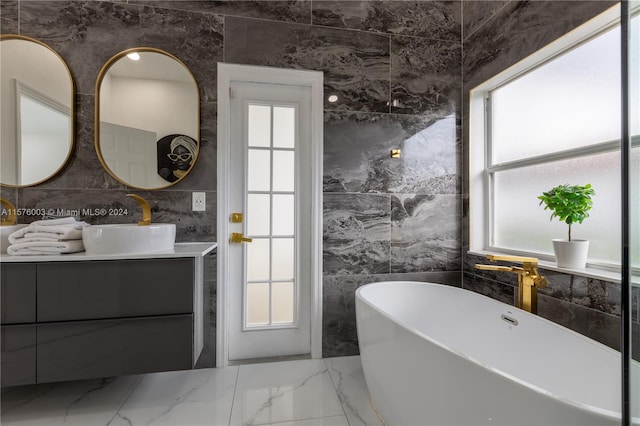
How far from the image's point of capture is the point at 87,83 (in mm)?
1794

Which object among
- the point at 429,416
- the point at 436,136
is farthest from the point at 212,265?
the point at 436,136

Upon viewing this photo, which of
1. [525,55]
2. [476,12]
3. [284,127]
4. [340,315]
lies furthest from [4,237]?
[476,12]

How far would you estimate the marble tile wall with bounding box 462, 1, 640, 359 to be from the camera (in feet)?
4.48

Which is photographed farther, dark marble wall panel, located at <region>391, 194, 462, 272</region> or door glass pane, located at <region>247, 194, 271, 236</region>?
dark marble wall panel, located at <region>391, 194, 462, 272</region>

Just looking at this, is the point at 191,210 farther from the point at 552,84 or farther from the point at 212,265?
the point at 552,84

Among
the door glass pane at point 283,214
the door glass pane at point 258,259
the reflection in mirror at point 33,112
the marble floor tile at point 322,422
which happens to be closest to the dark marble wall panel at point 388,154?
the door glass pane at point 283,214

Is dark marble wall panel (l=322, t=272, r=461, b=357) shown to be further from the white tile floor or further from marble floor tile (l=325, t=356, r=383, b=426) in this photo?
the white tile floor

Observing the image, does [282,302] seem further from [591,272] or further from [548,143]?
[548,143]

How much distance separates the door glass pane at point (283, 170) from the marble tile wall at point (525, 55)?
4.39ft

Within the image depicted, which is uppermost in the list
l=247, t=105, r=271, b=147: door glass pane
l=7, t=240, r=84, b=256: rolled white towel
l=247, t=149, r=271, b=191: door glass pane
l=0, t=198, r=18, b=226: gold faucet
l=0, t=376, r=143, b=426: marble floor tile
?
l=247, t=105, r=271, b=147: door glass pane

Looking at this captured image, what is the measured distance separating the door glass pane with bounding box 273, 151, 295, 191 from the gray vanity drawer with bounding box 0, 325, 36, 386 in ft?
4.84

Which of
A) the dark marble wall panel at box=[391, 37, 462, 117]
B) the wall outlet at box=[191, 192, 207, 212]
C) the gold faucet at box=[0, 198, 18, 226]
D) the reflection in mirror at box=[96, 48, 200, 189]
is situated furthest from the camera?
the dark marble wall panel at box=[391, 37, 462, 117]

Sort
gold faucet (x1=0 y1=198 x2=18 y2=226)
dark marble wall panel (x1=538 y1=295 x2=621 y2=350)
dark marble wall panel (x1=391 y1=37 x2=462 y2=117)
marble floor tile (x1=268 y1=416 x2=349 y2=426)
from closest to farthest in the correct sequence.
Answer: dark marble wall panel (x1=538 y1=295 x2=621 y2=350)
marble floor tile (x1=268 y1=416 x2=349 y2=426)
gold faucet (x1=0 y1=198 x2=18 y2=226)
dark marble wall panel (x1=391 y1=37 x2=462 y2=117)

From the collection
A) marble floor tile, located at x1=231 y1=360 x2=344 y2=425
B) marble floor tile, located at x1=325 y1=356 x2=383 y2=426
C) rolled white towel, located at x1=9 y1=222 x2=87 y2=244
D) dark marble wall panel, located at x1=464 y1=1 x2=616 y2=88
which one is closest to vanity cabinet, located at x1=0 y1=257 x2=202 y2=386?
rolled white towel, located at x1=9 y1=222 x2=87 y2=244
